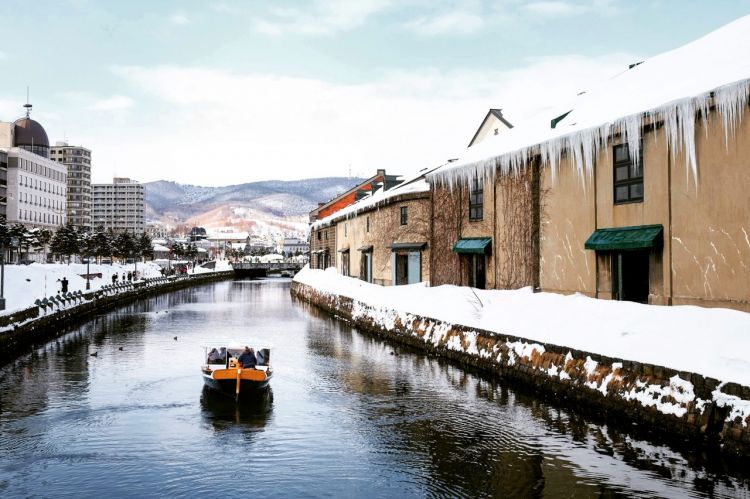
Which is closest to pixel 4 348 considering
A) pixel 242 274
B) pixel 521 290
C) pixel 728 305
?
pixel 521 290

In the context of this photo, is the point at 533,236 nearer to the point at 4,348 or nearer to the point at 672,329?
the point at 672,329

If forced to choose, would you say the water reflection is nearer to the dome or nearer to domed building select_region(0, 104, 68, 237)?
domed building select_region(0, 104, 68, 237)

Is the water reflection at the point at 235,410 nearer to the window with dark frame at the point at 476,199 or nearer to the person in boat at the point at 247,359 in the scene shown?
the person in boat at the point at 247,359

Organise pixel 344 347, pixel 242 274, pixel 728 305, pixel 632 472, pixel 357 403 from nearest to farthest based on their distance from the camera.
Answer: pixel 632 472
pixel 728 305
pixel 357 403
pixel 344 347
pixel 242 274

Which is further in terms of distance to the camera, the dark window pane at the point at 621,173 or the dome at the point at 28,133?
the dome at the point at 28,133

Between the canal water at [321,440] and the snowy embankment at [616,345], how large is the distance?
1000mm

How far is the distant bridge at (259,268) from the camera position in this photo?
138250 millimetres

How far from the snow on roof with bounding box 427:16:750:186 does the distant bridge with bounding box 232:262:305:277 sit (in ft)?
351

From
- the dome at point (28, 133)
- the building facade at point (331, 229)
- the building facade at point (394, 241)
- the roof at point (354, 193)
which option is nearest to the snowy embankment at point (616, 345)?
the building facade at point (394, 241)

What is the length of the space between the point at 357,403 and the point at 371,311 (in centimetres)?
1908

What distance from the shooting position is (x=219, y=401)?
22141 mm

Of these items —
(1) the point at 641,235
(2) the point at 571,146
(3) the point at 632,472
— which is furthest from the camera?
(2) the point at 571,146

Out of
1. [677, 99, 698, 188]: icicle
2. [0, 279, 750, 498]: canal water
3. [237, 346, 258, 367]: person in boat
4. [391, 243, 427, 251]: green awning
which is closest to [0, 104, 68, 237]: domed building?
[391, 243, 427, 251]: green awning

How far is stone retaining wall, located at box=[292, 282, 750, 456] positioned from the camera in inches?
570
